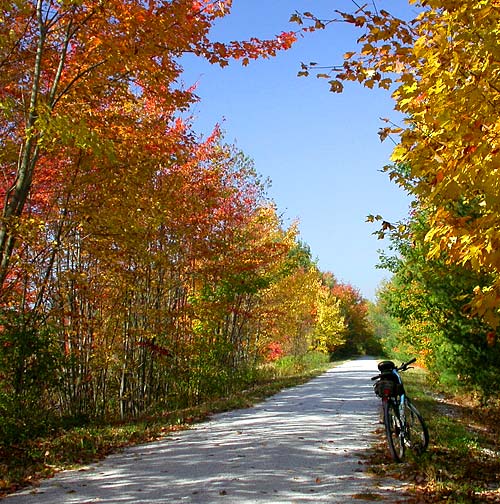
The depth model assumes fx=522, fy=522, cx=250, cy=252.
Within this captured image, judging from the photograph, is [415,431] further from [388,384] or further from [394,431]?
[388,384]

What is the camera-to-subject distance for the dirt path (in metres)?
4.73

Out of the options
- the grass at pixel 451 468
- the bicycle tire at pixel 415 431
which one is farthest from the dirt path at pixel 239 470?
the bicycle tire at pixel 415 431

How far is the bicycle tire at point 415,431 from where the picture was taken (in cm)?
600

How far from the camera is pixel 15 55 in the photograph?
7578 millimetres

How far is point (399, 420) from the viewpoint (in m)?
6.11

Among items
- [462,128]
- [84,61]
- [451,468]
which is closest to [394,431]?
[451,468]

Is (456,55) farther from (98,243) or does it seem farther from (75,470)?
(98,243)

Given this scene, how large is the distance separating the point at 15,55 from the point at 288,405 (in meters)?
8.77

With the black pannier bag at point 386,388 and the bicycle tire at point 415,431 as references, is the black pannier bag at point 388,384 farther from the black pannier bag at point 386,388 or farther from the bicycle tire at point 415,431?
the bicycle tire at point 415,431

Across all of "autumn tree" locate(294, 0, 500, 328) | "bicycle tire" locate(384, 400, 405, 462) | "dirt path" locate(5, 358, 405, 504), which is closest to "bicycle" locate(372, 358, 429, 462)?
"bicycle tire" locate(384, 400, 405, 462)

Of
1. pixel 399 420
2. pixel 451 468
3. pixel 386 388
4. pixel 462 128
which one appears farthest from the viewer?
pixel 386 388

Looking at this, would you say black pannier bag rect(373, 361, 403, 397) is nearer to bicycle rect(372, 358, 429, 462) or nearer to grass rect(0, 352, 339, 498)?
bicycle rect(372, 358, 429, 462)

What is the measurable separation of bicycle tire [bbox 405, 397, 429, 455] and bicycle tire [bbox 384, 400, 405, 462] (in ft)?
0.37

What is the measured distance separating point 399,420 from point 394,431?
0.15 m
